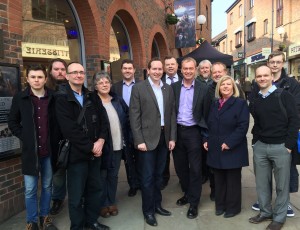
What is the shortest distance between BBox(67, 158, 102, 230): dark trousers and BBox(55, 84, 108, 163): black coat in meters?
0.15

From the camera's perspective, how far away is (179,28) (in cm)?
1295

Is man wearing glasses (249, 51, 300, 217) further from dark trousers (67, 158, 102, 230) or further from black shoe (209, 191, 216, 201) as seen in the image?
dark trousers (67, 158, 102, 230)

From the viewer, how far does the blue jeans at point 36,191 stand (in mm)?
3352

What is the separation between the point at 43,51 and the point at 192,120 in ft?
10.5

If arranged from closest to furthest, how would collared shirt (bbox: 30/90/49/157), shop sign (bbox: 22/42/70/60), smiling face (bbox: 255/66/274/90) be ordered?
collared shirt (bbox: 30/90/49/157), smiling face (bbox: 255/66/274/90), shop sign (bbox: 22/42/70/60)

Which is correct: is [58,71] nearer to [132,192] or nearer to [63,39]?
[132,192]

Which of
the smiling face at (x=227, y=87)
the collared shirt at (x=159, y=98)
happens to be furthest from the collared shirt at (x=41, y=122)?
the smiling face at (x=227, y=87)

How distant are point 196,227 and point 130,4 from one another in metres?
6.25

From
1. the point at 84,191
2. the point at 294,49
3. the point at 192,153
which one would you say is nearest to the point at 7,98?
the point at 84,191

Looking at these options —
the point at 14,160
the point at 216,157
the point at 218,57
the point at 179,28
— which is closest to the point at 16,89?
the point at 14,160

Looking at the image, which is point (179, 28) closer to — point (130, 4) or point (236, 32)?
point (130, 4)

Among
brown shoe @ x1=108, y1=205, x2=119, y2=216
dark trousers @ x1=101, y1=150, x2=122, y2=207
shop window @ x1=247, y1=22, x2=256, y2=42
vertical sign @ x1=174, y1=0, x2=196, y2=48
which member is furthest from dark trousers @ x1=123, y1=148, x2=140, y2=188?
shop window @ x1=247, y1=22, x2=256, y2=42

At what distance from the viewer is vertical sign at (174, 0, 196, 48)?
12539 millimetres

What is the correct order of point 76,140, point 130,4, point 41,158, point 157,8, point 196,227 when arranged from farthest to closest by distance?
point 157,8
point 130,4
point 196,227
point 41,158
point 76,140
